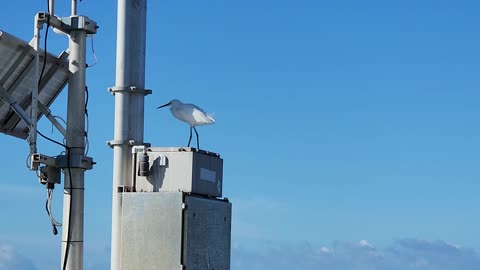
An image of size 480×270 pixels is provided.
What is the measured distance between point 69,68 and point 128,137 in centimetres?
117

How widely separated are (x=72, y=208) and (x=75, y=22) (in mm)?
2358

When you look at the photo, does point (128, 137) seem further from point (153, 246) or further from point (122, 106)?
point (153, 246)

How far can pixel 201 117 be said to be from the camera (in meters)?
14.9

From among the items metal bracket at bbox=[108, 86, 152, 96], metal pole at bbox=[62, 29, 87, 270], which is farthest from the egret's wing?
metal pole at bbox=[62, 29, 87, 270]

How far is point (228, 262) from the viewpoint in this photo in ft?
50.1

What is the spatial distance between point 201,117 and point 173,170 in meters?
0.81

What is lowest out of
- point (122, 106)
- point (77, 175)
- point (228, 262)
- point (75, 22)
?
point (228, 262)

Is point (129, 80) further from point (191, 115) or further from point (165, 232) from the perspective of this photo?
point (165, 232)

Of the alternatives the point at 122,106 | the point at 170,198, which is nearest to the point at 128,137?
the point at 122,106

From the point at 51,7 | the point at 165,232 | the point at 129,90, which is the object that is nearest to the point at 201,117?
the point at 129,90

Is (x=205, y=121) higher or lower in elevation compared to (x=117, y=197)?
higher

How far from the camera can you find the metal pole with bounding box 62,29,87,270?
1475 cm

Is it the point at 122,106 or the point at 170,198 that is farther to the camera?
the point at 122,106

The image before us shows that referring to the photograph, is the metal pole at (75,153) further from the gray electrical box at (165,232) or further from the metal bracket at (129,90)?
the gray electrical box at (165,232)
